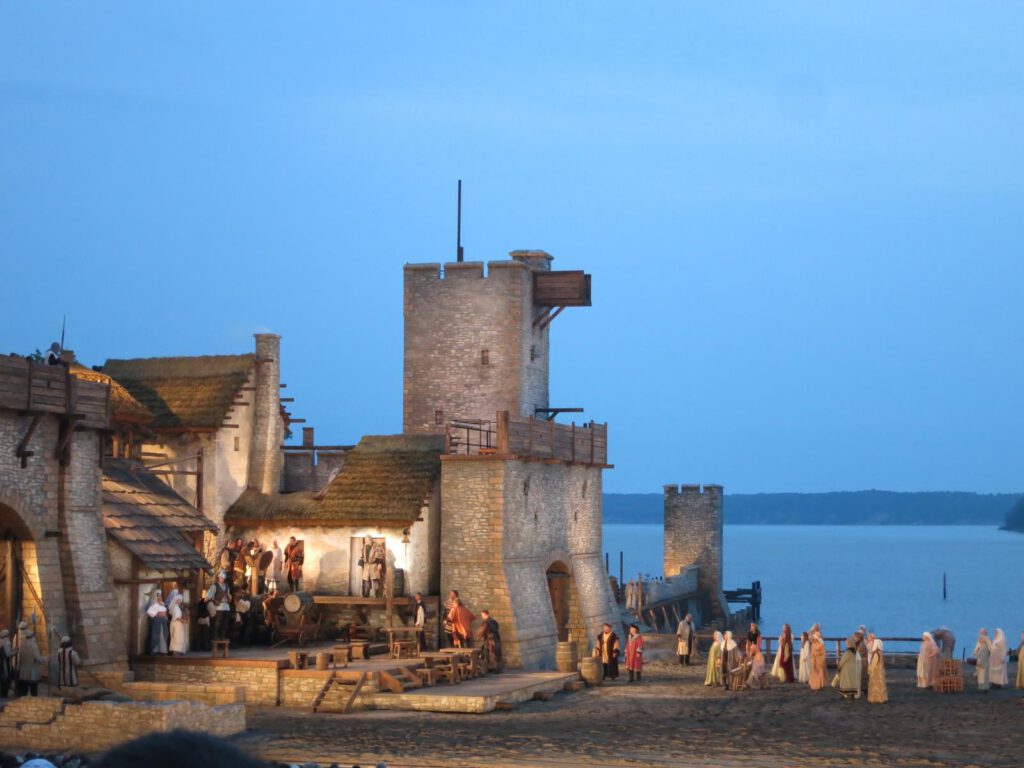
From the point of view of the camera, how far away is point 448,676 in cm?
2884

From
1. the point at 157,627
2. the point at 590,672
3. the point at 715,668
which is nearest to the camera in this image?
the point at 157,627

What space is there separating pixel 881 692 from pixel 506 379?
45.0 ft

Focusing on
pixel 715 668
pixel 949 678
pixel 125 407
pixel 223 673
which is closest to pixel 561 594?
pixel 715 668

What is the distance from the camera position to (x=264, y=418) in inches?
1416

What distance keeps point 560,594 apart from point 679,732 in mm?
14519

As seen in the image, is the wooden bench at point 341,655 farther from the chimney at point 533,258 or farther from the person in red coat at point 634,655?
the chimney at point 533,258

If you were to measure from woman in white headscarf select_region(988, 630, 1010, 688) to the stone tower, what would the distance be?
33.1 metres

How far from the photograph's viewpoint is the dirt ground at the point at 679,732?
Result: 795 inches

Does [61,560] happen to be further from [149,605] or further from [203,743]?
[203,743]

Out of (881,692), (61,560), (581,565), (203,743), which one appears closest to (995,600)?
(581,565)

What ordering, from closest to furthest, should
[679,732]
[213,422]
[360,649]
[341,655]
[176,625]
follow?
1. [679,732]
2. [176,625]
3. [341,655]
4. [360,649]
5. [213,422]

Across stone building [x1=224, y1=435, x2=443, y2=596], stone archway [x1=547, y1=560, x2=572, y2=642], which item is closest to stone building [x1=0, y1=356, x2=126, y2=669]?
stone building [x1=224, y1=435, x2=443, y2=596]

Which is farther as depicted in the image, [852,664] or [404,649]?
[404,649]

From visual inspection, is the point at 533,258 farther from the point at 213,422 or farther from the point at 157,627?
the point at 157,627
